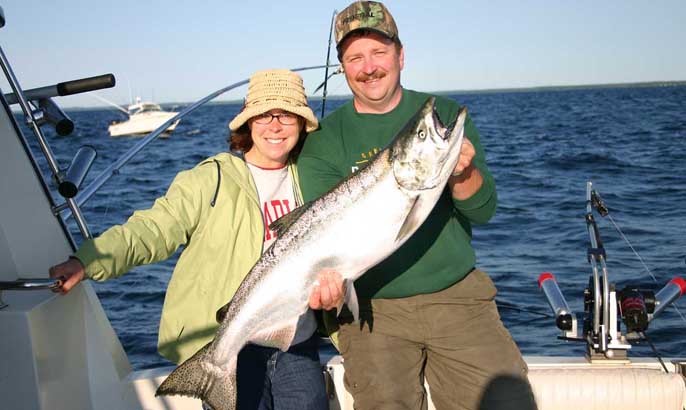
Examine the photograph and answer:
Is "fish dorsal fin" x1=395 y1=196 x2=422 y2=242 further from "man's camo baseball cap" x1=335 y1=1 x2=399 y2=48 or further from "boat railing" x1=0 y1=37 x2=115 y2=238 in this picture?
"boat railing" x1=0 y1=37 x2=115 y2=238

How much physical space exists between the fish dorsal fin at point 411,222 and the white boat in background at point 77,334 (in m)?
0.99

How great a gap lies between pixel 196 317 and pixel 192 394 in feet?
1.29

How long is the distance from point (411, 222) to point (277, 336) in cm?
89

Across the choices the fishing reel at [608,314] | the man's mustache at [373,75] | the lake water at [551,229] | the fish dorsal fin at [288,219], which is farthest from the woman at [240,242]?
the lake water at [551,229]

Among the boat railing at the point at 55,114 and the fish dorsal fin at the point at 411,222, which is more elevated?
the boat railing at the point at 55,114

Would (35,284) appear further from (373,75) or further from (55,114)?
(373,75)

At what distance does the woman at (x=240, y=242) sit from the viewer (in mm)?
3721

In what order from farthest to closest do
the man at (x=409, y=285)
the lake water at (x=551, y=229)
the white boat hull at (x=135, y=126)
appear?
the white boat hull at (x=135, y=126) < the lake water at (x=551, y=229) < the man at (x=409, y=285)

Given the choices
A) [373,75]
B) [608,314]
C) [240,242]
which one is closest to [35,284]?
[240,242]

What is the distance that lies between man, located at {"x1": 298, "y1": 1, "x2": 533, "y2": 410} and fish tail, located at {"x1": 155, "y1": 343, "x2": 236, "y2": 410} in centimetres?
74

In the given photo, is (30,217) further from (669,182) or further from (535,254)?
(669,182)

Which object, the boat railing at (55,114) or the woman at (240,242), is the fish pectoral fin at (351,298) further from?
the boat railing at (55,114)

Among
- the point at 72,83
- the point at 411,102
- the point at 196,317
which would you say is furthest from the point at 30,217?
the point at 411,102

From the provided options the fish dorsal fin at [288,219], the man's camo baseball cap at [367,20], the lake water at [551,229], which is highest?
the man's camo baseball cap at [367,20]
